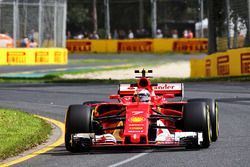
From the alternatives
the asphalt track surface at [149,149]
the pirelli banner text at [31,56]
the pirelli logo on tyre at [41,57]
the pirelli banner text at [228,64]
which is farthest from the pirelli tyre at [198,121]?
the pirelli logo on tyre at [41,57]

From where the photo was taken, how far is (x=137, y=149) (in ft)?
38.9

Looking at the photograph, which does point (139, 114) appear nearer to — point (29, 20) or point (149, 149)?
point (149, 149)

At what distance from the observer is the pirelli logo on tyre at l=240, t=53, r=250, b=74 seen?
28109mm

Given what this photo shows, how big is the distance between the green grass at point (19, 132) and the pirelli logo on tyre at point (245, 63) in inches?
520

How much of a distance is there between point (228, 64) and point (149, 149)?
60.2 feet

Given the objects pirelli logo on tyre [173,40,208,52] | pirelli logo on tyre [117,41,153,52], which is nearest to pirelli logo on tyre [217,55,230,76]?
pirelli logo on tyre [173,40,208,52]

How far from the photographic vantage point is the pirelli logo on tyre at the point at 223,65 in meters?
29.8

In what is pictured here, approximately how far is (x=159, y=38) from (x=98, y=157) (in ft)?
162

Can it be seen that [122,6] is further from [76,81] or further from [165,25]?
[76,81]

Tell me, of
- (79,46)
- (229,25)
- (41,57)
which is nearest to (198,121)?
(229,25)

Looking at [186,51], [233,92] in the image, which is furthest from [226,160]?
[186,51]

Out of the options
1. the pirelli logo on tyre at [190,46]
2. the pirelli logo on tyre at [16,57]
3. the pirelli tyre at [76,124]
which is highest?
the pirelli logo on tyre at [190,46]

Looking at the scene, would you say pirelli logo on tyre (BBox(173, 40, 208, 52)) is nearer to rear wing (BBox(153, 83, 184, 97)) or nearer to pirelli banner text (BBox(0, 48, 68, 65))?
pirelli banner text (BBox(0, 48, 68, 65))

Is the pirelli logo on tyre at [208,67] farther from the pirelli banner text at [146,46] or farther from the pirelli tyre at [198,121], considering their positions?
the pirelli banner text at [146,46]
